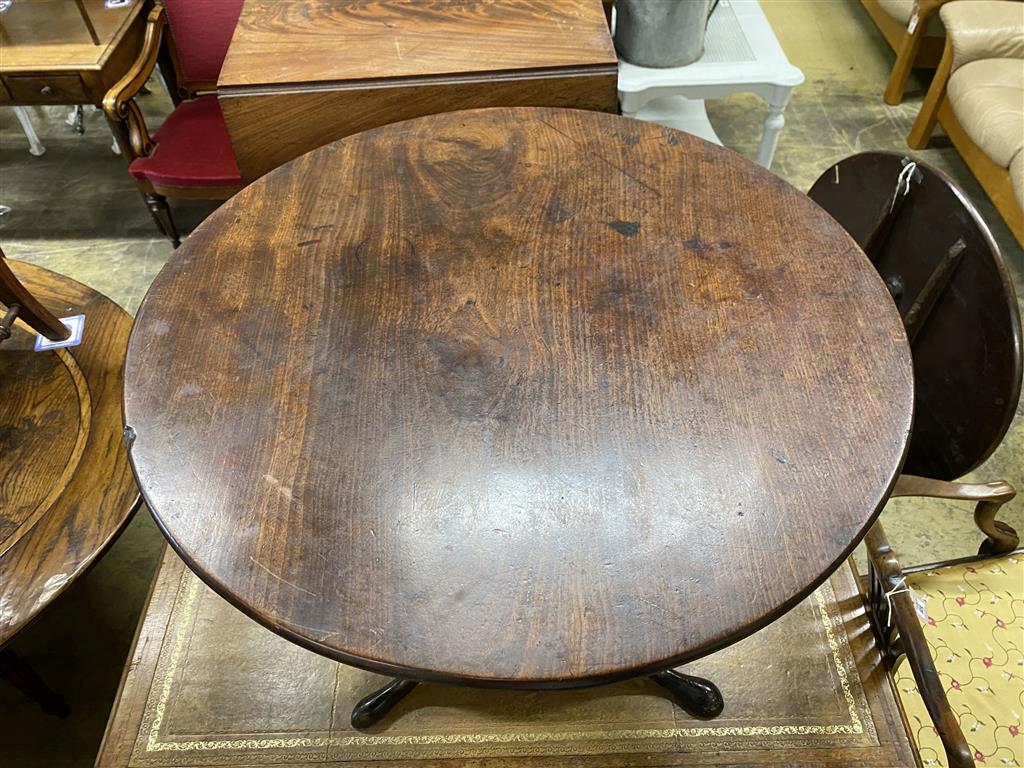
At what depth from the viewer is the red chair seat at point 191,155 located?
84.5 inches

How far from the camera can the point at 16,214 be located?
275 cm

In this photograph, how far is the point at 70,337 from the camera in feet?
5.44

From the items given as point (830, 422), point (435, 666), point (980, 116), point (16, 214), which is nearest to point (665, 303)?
point (830, 422)

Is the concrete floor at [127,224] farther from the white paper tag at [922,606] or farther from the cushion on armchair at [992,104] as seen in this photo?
the white paper tag at [922,606]

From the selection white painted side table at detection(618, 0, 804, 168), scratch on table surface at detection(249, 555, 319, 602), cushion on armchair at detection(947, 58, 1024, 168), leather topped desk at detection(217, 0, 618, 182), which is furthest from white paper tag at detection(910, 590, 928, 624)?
cushion on armchair at detection(947, 58, 1024, 168)

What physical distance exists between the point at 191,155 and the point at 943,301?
6.66 ft

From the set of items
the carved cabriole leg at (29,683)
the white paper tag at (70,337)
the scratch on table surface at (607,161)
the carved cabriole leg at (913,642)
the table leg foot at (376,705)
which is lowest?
the carved cabriole leg at (29,683)

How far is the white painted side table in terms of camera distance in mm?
2158

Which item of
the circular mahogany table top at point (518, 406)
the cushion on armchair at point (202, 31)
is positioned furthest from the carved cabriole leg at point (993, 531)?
the cushion on armchair at point (202, 31)

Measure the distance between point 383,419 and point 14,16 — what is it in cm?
229

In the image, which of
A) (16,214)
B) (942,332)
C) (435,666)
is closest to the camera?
(435,666)

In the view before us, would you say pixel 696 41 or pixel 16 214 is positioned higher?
pixel 696 41

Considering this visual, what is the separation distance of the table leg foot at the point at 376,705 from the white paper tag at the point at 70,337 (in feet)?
3.39

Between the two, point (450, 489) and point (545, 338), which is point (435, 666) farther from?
point (545, 338)
